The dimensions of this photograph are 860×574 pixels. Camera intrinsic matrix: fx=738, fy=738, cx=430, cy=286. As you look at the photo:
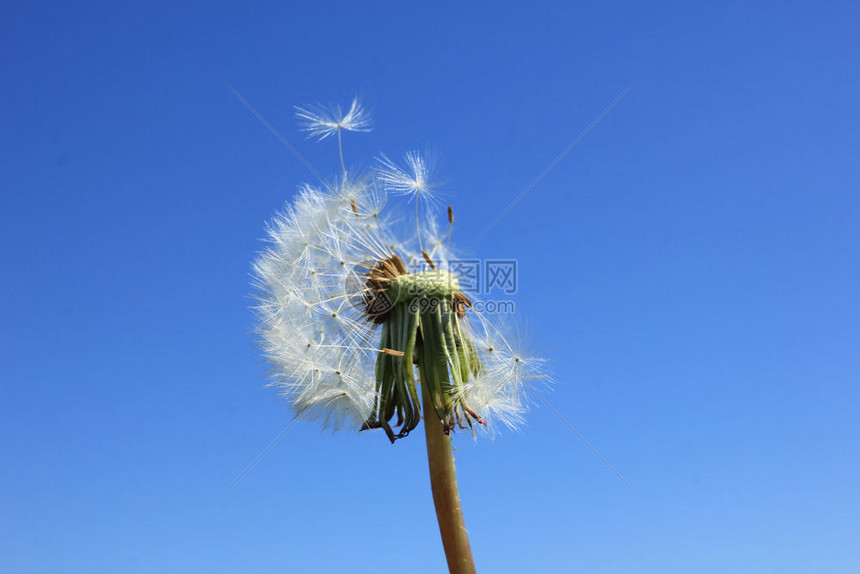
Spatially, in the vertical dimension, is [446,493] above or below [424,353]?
below

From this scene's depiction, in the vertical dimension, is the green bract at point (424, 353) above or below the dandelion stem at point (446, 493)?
above

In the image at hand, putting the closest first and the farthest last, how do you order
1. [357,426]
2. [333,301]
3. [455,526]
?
1. [455,526]
2. [357,426]
3. [333,301]

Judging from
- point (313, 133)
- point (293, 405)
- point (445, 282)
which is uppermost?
point (313, 133)

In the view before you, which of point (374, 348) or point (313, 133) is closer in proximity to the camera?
point (374, 348)

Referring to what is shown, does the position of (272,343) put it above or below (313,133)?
below

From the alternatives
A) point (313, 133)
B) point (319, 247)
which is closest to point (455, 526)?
point (319, 247)

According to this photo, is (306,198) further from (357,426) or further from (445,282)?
(357,426)

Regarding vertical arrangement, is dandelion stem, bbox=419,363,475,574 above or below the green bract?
below

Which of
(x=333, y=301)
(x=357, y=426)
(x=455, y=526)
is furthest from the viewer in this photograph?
(x=333, y=301)
